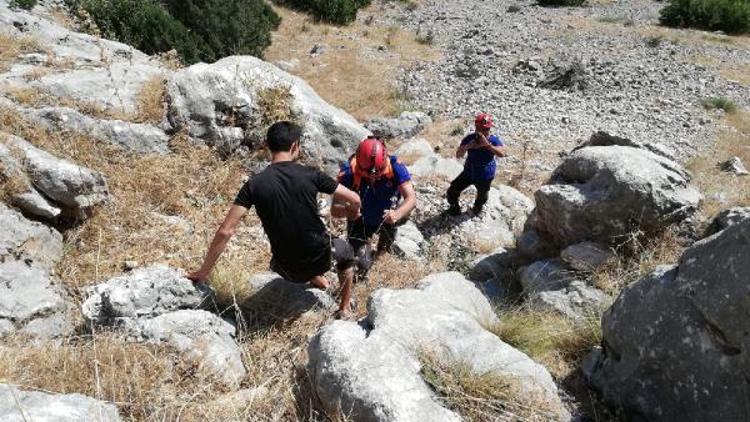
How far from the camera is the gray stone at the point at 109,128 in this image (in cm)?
631

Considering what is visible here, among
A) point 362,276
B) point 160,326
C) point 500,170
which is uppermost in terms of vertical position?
point 160,326

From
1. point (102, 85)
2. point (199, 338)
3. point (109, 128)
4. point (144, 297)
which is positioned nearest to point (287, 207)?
point (199, 338)

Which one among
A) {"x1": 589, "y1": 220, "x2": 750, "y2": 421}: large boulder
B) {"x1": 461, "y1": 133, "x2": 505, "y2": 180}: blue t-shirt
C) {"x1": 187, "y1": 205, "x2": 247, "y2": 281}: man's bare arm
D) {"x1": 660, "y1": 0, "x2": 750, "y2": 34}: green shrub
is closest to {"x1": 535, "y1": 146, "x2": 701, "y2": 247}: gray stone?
{"x1": 461, "y1": 133, "x2": 505, "y2": 180}: blue t-shirt

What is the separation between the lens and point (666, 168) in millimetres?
5570

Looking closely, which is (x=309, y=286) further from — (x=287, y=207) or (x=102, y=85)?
(x=102, y=85)

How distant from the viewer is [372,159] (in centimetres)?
503

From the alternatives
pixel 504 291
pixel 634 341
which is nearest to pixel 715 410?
pixel 634 341

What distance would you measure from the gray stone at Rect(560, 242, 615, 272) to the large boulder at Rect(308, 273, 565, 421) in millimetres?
1874

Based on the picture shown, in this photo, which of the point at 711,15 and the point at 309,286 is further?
the point at 711,15

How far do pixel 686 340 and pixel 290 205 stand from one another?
2682mm

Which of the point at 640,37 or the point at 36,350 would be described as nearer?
the point at 36,350

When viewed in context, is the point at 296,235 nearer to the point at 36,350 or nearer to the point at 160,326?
the point at 160,326

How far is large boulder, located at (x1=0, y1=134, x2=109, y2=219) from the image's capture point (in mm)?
5102

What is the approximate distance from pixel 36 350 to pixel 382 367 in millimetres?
2200
